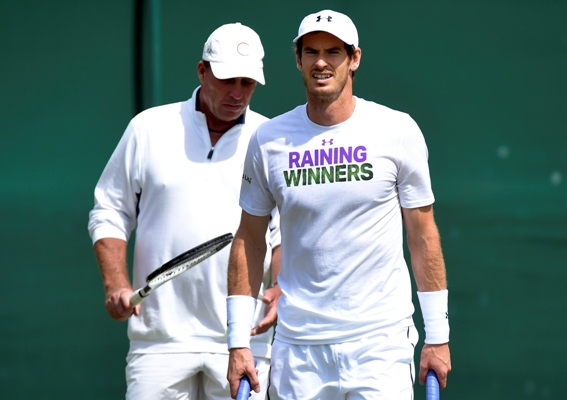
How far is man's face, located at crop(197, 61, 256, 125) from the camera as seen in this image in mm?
4344

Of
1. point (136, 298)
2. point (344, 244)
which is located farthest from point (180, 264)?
point (344, 244)

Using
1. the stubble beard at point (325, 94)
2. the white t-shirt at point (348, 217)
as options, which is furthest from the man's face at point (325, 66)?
the white t-shirt at point (348, 217)

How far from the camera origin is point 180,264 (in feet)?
13.0

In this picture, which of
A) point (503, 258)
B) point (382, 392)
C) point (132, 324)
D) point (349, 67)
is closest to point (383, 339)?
point (382, 392)

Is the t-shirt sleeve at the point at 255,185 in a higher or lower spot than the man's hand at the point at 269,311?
higher

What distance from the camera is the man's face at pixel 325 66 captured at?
356cm

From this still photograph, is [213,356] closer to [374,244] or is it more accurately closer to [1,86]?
[374,244]

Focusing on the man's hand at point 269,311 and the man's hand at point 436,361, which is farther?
the man's hand at point 269,311

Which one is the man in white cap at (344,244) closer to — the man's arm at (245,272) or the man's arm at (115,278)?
the man's arm at (245,272)

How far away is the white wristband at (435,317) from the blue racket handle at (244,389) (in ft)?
2.05

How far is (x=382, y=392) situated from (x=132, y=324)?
1333mm

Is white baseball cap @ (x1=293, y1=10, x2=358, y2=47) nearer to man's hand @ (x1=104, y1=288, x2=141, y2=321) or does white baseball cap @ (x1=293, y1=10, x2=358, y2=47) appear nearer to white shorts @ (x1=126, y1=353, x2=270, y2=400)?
man's hand @ (x1=104, y1=288, x2=141, y2=321)

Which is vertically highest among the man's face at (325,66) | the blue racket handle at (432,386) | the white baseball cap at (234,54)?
the white baseball cap at (234,54)

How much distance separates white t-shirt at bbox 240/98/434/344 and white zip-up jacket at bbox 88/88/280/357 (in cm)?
71
